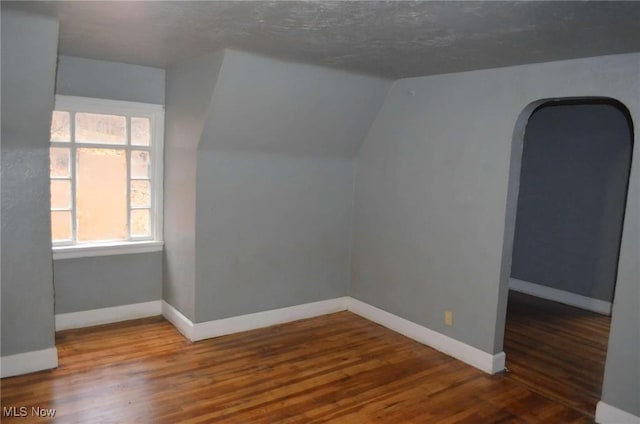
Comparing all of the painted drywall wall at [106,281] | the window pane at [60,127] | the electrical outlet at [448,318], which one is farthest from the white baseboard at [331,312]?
the window pane at [60,127]

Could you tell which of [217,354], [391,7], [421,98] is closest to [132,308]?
[217,354]

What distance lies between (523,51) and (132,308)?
3882 millimetres

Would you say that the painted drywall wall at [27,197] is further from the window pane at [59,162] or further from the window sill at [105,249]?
the window pane at [59,162]

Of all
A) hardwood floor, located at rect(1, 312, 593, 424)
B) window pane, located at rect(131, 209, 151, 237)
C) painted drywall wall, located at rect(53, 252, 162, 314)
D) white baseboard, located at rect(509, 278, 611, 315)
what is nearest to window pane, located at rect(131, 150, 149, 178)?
window pane, located at rect(131, 209, 151, 237)

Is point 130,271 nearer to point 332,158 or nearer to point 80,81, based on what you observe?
point 80,81

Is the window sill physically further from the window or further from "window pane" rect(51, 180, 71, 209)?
"window pane" rect(51, 180, 71, 209)

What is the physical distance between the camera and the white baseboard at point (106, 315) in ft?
13.6

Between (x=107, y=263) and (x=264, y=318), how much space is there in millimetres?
1503

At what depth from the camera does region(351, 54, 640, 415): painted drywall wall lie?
2887 millimetres

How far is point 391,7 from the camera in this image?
2.25m

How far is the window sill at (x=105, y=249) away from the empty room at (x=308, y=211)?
0.02 meters

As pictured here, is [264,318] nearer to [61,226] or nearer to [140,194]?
[140,194]

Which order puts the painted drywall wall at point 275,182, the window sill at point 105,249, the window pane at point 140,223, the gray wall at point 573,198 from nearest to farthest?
the painted drywall wall at point 275,182 < the window sill at point 105,249 < the window pane at point 140,223 < the gray wall at point 573,198

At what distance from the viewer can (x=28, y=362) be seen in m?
3.31
